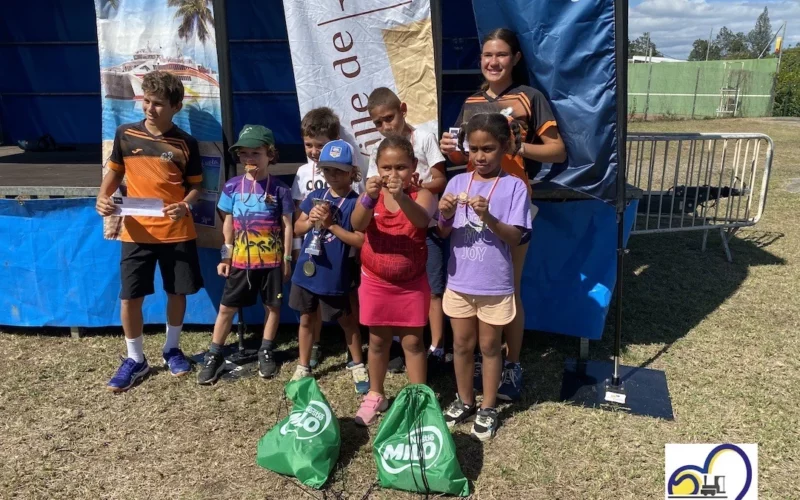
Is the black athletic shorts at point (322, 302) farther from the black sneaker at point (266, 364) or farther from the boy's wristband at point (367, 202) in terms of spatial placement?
the boy's wristband at point (367, 202)

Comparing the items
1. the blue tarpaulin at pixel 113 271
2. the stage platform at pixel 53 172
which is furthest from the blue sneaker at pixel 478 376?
the stage platform at pixel 53 172

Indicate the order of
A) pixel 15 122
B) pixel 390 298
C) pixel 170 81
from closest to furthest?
1. pixel 390 298
2. pixel 170 81
3. pixel 15 122

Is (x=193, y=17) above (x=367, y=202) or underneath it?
above

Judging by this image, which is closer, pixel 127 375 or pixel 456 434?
pixel 456 434

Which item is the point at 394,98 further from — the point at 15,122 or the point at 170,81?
the point at 15,122

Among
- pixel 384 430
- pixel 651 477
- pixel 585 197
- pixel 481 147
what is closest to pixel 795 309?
pixel 585 197

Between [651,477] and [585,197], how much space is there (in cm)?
170

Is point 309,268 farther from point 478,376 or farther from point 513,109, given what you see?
point 513,109

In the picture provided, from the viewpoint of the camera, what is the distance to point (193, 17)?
3.52 m

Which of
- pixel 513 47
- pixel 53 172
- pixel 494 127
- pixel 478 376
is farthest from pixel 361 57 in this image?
pixel 53 172

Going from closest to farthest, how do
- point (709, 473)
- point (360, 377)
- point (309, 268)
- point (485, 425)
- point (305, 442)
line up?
point (709, 473) < point (305, 442) < point (485, 425) < point (309, 268) < point (360, 377)

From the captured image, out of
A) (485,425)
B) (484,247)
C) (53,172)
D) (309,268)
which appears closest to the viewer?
(484,247)

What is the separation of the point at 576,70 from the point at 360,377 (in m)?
2.07

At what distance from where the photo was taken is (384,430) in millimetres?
2598
